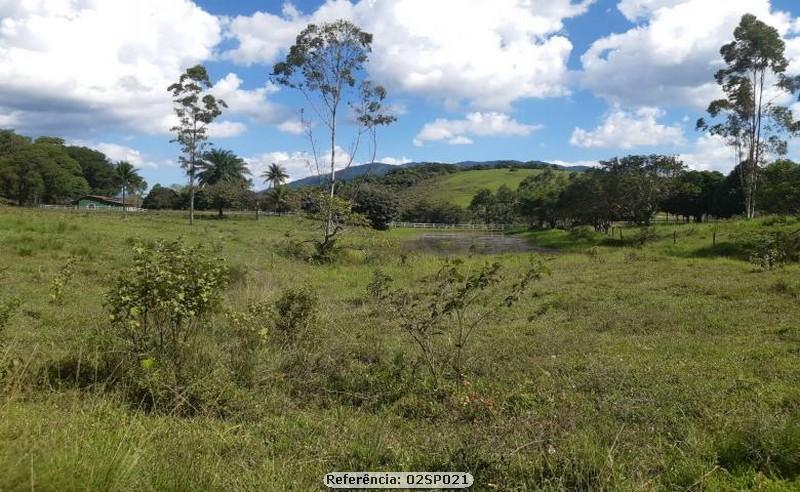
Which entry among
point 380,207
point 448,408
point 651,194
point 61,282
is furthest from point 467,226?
point 448,408

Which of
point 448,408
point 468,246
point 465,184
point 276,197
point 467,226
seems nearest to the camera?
point 448,408

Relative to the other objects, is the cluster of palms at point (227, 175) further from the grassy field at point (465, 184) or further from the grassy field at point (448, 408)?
the grassy field at point (448, 408)

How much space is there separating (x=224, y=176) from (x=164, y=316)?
265ft

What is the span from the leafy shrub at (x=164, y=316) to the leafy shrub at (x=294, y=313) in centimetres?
204

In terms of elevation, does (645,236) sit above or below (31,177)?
below

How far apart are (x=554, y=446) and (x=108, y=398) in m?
4.06

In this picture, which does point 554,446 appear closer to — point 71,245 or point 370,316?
point 370,316

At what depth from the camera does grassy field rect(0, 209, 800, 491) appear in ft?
11.6

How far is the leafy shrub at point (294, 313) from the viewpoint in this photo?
8.06 meters

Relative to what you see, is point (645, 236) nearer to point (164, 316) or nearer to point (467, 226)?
point (164, 316)

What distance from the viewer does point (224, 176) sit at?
8194cm

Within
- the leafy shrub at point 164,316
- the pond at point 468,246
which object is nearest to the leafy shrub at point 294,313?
the leafy shrub at point 164,316

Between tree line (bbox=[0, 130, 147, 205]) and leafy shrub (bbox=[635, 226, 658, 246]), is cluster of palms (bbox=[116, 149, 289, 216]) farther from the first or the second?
leafy shrub (bbox=[635, 226, 658, 246])

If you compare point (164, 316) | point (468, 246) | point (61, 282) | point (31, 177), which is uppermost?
point (31, 177)
